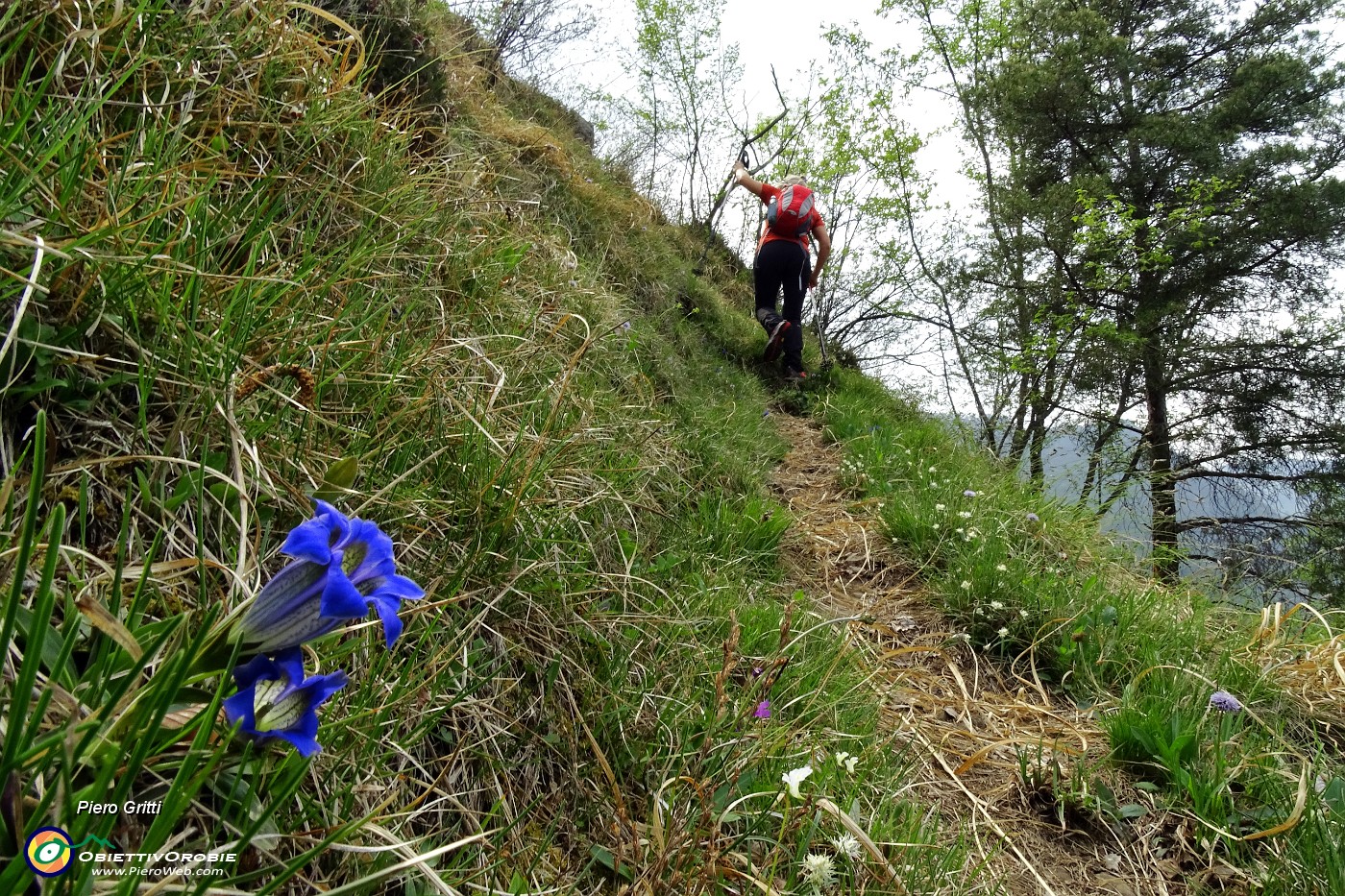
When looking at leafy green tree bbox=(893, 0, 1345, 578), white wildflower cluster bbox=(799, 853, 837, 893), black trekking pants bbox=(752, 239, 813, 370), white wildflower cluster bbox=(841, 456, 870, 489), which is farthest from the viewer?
leafy green tree bbox=(893, 0, 1345, 578)

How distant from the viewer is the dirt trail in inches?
59.7

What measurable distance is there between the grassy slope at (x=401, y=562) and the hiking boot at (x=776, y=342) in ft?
14.7

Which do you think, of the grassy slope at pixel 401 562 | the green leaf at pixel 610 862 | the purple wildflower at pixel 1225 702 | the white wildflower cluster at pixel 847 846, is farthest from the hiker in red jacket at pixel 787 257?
the green leaf at pixel 610 862

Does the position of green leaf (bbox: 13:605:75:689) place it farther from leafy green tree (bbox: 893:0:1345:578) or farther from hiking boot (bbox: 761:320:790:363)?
leafy green tree (bbox: 893:0:1345:578)

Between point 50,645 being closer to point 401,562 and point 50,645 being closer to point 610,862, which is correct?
point 401,562

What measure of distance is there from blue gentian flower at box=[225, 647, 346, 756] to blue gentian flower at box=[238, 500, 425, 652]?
0.06 feet

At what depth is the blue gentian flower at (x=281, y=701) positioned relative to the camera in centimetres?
56

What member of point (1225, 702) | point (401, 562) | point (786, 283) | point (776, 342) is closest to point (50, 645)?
point (401, 562)

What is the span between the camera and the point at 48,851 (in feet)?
1.57

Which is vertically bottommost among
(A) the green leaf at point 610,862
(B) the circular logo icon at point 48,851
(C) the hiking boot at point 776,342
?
(A) the green leaf at point 610,862

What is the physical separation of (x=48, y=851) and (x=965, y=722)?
228cm

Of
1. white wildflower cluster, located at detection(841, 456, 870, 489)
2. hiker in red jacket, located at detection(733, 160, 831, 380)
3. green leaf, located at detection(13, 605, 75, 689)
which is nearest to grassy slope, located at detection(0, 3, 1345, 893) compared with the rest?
green leaf, located at detection(13, 605, 75, 689)

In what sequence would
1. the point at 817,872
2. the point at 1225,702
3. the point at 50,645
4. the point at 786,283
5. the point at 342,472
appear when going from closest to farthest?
the point at 50,645
the point at 342,472
the point at 817,872
the point at 1225,702
the point at 786,283

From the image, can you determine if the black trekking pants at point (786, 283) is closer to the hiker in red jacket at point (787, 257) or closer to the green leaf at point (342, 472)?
the hiker in red jacket at point (787, 257)
